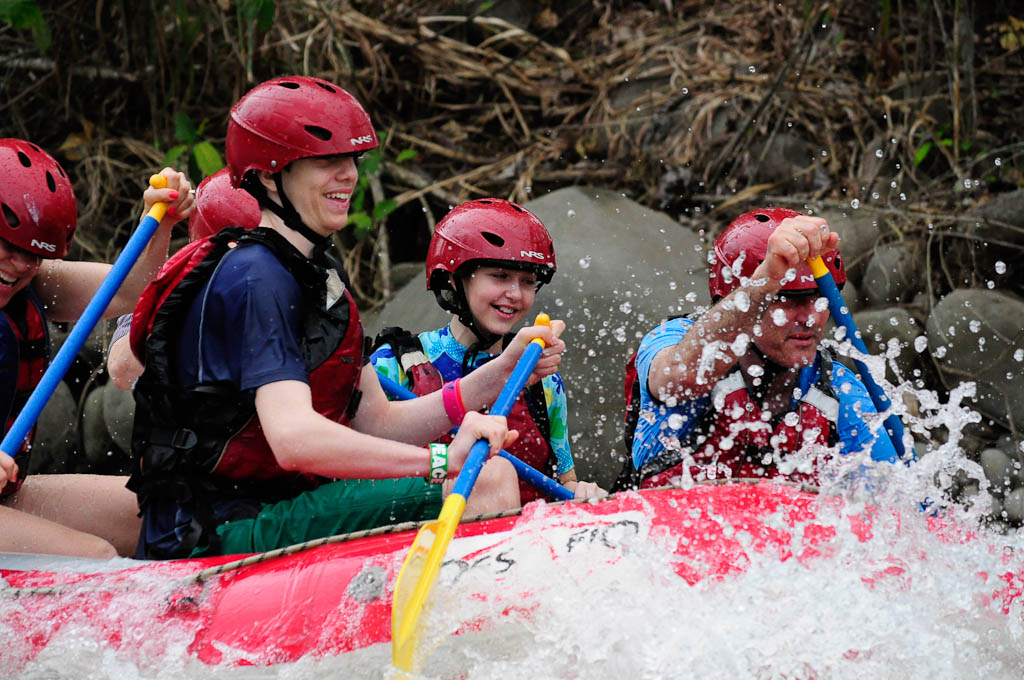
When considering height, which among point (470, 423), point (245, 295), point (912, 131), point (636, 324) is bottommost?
point (636, 324)

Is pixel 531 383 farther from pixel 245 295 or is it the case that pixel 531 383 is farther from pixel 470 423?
pixel 245 295

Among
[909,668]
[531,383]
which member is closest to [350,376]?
[531,383]

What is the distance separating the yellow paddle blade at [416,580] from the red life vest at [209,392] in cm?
52

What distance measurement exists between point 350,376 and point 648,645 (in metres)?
1.08

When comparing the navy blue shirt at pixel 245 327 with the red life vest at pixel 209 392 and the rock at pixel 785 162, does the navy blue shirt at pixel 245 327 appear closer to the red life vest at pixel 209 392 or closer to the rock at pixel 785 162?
the red life vest at pixel 209 392

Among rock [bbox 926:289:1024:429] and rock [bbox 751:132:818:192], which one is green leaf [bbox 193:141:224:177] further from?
rock [bbox 926:289:1024:429]

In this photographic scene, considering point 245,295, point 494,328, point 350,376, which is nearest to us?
point 245,295

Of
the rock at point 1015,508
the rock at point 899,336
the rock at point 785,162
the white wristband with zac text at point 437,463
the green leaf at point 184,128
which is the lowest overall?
the rock at point 1015,508

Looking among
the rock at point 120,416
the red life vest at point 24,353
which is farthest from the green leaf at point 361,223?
the red life vest at point 24,353

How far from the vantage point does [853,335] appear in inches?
137

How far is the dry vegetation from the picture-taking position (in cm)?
707

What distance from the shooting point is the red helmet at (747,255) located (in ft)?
11.6

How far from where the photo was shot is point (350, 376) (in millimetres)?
3105

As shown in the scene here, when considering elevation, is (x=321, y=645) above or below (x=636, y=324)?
above
